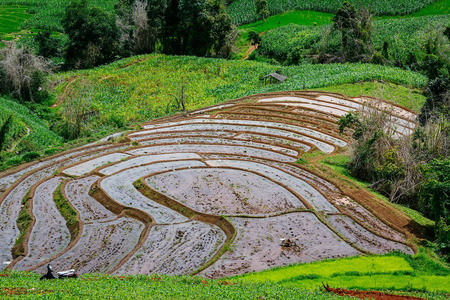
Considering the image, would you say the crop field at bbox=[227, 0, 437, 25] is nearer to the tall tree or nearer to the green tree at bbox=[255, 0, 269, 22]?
the green tree at bbox=[255, 0, 269, 22]

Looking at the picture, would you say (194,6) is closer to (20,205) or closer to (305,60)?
(305,60)

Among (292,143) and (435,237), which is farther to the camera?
(292,143)

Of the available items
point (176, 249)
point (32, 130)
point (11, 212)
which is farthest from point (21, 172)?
point (176, 249)

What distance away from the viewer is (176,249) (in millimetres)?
20906

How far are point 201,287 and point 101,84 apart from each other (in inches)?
1863

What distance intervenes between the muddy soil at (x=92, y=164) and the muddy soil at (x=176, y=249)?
9.66 meters

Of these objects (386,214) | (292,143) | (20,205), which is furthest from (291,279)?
(292,143)

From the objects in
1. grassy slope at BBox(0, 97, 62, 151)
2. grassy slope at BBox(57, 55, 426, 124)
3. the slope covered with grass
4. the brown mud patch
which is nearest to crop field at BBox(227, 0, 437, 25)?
grassy slope at BBox(57, 55, 426, 124)

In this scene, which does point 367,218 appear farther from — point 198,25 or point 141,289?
point 198,25

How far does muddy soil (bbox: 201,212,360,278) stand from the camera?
19.4 m

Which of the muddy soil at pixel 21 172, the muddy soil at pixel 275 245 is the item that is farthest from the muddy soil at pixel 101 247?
the muddy soil at pixel 21 172

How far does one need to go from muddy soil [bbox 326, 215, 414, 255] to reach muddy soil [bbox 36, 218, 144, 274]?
10290 millimetres

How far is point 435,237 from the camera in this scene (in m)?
22.2

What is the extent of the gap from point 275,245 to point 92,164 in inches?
625
